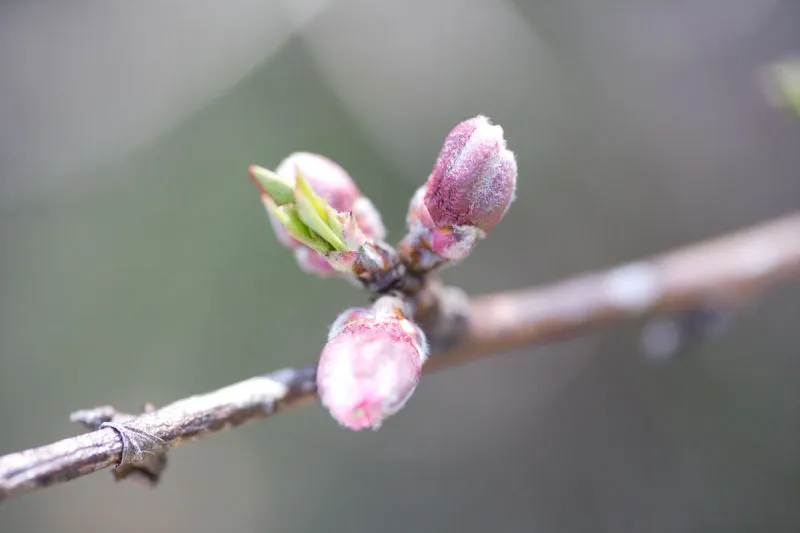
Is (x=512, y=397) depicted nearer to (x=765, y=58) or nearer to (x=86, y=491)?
(x=765, y=58)

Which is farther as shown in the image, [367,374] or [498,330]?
[498,330]

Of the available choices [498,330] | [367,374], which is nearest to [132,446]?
[367,374]

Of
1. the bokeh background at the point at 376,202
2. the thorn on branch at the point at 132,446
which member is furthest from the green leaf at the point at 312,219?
the bokeh background at the point at 376,202

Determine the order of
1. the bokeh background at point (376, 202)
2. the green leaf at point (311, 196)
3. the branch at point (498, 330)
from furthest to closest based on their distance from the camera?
the bokeh background at point (376, 202) → the green leaf at point (311, 196) → the branch at point (498, 330)

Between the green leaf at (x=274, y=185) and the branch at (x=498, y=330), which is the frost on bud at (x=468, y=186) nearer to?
the green leaf at (x=274, y=185)

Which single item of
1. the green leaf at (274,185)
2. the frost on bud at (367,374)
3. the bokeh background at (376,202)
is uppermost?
the bokeh background at (376,202)

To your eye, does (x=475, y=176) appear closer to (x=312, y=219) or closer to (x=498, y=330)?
(x=312, y=219)
